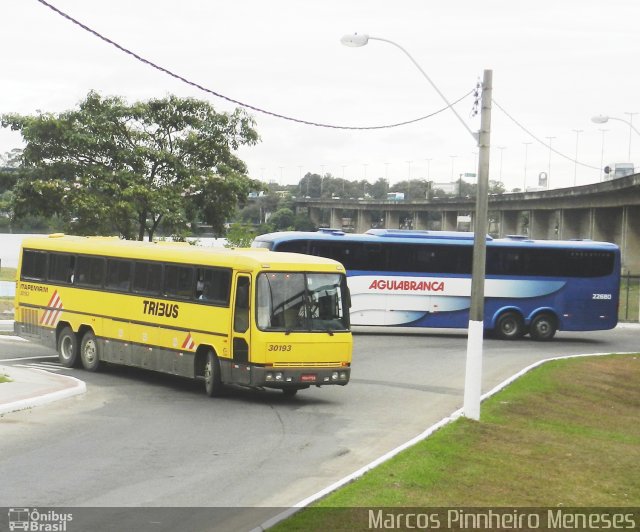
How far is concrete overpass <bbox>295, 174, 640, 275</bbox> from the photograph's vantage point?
78.1 meters

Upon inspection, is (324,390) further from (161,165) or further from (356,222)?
(356,222)

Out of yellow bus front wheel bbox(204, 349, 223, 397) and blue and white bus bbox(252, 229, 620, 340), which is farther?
blue and white bus bbox(252, 229, 620, 340)

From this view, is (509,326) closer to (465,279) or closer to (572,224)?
(465,279)

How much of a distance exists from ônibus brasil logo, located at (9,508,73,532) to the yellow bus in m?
9.46

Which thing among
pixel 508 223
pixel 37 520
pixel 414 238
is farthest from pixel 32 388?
pixel 508 223

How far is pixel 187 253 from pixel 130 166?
22.6 meters

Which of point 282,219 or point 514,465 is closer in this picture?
point 514,465

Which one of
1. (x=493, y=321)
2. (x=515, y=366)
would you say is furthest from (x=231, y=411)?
(x=493, y=321)

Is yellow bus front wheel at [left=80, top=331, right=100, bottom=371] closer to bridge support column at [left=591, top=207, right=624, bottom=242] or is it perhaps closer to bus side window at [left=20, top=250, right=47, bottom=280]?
bus side window at [left=20, top=250, right=47, bottom=280]

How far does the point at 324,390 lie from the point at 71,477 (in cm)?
1083

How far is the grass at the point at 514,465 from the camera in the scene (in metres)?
12.7

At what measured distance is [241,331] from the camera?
70.5 ft

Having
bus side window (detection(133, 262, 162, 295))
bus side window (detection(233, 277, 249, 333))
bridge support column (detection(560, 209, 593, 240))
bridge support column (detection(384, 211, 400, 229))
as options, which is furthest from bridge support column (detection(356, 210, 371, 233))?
bus side window (detection(233, 277, 249, 333))

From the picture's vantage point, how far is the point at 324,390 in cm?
2411
